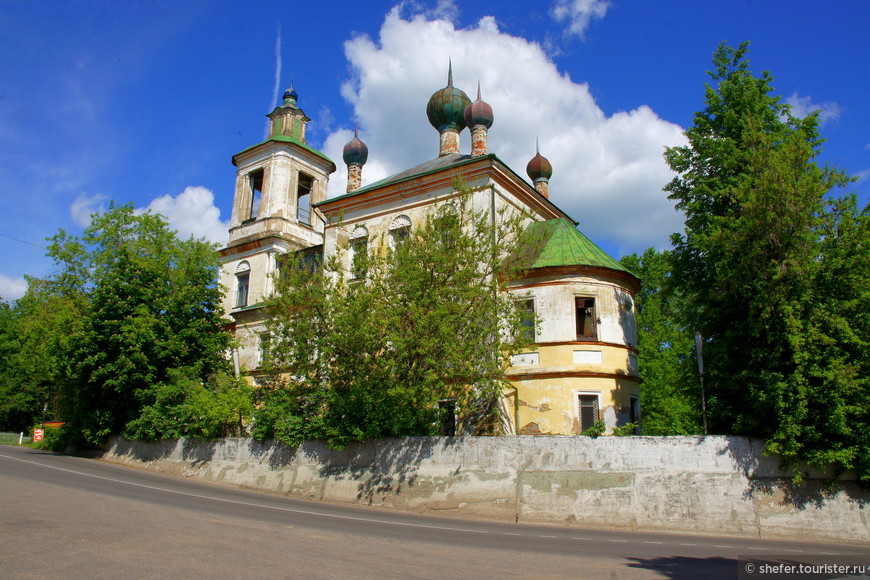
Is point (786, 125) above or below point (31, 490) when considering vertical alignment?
above

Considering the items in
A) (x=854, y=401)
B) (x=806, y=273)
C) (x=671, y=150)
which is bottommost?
(x=854, y=401)

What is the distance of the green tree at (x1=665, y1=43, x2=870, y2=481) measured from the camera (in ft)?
42.1

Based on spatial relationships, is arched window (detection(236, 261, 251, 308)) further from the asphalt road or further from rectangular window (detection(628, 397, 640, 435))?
rectangular window (detection(628, 397, 640, 435))

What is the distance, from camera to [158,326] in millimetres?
24922

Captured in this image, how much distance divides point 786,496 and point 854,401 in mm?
2480

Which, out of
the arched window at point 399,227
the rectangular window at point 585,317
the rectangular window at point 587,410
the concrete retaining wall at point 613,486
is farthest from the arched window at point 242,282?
the rectangular window at point 587,410

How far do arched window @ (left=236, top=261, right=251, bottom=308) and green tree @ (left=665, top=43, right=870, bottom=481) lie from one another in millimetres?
23970

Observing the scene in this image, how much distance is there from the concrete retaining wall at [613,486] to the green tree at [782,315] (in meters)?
0.86

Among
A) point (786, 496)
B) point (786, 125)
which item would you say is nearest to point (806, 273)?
point (786, 496)

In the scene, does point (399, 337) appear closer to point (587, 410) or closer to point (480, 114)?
point (587, 410)

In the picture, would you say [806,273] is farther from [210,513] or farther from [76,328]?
[76,328]

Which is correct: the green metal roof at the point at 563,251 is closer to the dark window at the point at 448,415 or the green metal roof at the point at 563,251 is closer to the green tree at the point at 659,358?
the dark window at the point at 448,415

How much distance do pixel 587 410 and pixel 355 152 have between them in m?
21.0

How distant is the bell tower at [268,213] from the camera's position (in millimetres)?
31984
